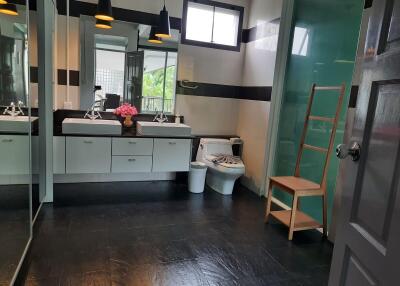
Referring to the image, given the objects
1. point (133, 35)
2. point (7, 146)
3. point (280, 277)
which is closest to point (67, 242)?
point (7, 146)

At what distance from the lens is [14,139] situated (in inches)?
76.0

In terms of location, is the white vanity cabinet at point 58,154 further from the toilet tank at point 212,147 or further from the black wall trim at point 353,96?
the black wall trim at point 353,96

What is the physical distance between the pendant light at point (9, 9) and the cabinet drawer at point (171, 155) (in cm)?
186

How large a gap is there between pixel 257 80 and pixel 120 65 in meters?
1.73

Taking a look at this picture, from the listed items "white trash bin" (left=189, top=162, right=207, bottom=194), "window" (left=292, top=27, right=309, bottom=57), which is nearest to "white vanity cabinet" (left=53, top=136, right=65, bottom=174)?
"white trash bin" (left=189, top=162, right=207, bottom=194)

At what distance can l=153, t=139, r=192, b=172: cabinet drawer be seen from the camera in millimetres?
3412

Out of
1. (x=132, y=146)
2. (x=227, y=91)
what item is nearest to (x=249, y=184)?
(x=227, y=91)

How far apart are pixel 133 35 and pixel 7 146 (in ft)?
7.23

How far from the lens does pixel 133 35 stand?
11.6 ft

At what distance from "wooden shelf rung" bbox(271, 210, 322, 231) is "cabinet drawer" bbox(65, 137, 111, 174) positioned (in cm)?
187

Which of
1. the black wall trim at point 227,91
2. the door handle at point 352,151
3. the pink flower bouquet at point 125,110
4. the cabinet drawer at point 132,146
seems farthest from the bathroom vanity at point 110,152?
the door handle at point 352,151

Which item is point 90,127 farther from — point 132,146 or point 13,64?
point 13,64

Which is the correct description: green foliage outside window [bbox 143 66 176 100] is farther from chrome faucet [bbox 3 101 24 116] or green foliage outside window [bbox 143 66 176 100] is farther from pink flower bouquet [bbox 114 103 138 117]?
chrome faucet [bbox 3 101 24 116]

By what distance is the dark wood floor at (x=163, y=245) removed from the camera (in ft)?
6.59
